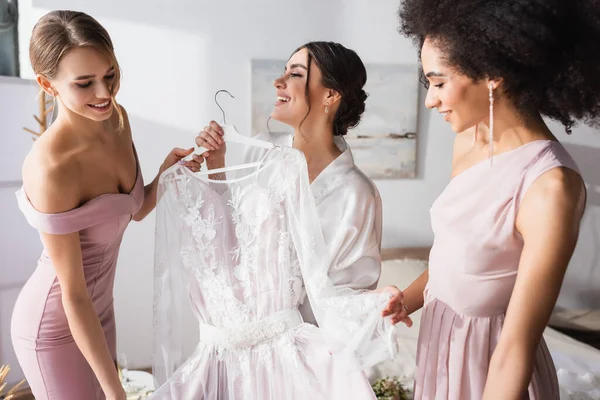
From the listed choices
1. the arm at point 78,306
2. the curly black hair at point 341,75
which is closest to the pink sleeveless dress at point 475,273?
the curly black hair at point 341,75

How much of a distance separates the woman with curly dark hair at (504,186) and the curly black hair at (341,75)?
41 cm

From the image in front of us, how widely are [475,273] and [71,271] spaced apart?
864 mm

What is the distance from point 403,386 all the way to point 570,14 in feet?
5.21

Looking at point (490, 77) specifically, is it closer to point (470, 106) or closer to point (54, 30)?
point (470, 106)

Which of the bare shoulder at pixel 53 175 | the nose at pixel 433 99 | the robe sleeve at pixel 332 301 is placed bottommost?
the robe sleeve at pixel 332 301

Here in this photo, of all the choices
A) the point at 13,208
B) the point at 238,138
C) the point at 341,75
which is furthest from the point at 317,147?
the point at 13,208

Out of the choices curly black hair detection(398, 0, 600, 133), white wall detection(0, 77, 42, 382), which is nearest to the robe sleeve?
curly black hair detection(398, 0, 600, 133)

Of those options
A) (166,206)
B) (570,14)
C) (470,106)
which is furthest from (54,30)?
(570,14)

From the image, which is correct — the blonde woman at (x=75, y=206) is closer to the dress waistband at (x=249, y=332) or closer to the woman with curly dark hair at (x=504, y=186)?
the dress waistband at (x=249, y=332)

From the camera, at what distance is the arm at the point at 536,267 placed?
81 centimetres

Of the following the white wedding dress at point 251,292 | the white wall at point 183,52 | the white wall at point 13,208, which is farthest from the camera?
the white wall at point 183,52

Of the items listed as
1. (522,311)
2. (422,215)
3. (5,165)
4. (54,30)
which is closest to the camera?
(522,311)

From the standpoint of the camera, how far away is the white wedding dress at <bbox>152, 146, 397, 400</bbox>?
1.21 meters

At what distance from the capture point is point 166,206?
1.28 meters
